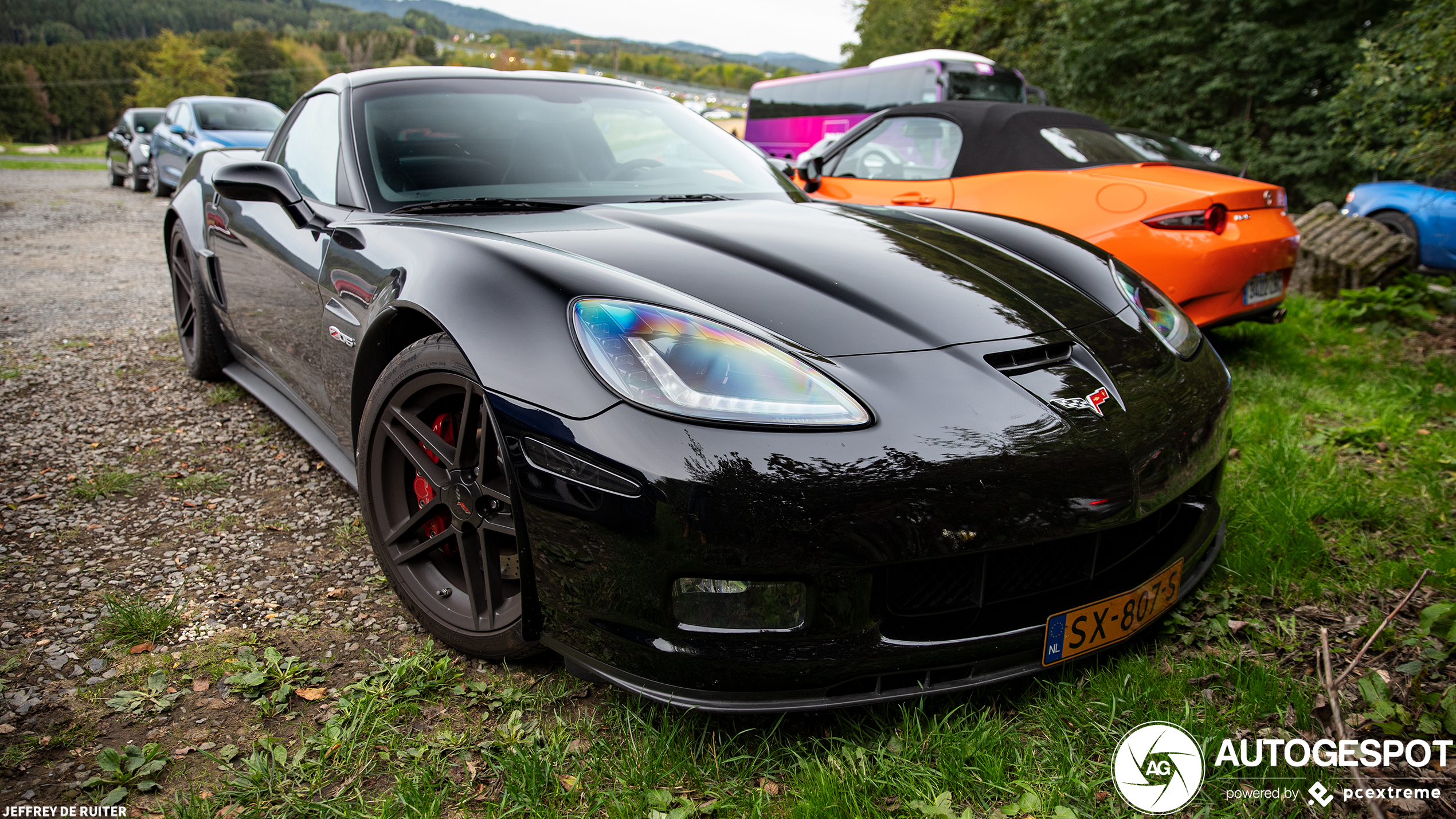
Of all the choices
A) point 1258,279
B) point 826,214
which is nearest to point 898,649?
point 826,214

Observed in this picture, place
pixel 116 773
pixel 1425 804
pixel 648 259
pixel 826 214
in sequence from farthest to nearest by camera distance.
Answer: pixel 826 214 < pixel 648 259 < pixel 116 773 < pixel 1425 804

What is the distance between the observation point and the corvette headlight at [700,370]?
144cm

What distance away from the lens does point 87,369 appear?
4047 mm

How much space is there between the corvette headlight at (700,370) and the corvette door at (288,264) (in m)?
1.18

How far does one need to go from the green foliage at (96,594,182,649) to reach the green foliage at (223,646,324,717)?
25 centimetres

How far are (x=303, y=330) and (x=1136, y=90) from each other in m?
15.4

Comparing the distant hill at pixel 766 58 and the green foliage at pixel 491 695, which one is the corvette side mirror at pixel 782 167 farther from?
the distant hill at pixel 766 58

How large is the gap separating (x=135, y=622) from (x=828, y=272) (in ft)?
5.92

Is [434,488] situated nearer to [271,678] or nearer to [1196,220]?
[271,678]

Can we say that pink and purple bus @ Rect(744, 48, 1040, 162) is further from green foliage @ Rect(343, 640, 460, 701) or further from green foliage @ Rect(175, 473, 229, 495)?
green foliage @ Rect(343, 640, 460, 701)

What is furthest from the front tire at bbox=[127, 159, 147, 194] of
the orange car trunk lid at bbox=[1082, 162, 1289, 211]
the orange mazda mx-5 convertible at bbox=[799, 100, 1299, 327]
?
the orange car trunk lid at bbox=[1082, 162, 1289, 211]

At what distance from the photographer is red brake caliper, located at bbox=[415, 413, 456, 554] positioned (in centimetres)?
185

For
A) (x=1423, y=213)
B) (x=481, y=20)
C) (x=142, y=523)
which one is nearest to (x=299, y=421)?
(x=142, y=523)

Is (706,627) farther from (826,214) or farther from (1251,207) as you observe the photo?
(1251,207)
